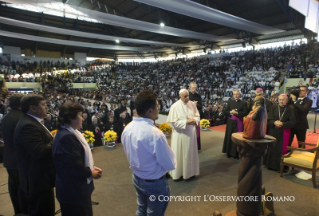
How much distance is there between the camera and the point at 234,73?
1788 cm

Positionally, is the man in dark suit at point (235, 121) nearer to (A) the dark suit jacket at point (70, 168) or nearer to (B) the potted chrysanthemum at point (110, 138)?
(B) the potted chrysanthemum at point (110, 138)

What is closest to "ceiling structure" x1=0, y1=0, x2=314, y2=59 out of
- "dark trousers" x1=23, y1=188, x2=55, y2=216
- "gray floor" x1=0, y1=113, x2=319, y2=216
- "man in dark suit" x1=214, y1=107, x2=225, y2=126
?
"man in dark suit" x1=214, y1=107, x2=225, y2=126

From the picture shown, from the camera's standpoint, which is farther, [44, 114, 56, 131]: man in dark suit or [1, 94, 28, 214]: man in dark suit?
[44, 114, 56, 131]: man in dark suit

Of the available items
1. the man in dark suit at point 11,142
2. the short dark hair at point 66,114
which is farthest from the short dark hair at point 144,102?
the man in dark suit at point 11,142

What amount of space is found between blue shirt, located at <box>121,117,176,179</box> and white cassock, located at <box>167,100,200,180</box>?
1.90 metres

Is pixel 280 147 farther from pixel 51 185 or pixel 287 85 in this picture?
pixel 287 85

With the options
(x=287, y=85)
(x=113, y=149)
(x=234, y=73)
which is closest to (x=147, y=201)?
(x=113, y=149)

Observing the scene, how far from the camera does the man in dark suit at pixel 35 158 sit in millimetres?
1854

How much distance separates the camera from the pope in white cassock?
361 cm

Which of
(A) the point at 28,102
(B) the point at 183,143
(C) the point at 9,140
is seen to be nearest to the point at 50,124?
(C) the point at 9,140

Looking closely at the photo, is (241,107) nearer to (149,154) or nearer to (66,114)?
(149,154)

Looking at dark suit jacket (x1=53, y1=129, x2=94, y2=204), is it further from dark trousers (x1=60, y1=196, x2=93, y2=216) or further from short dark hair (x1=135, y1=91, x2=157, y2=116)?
short dark hair (x1=135, y1=91, x2=157, y2=116)

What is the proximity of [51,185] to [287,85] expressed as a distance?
15.1 metres

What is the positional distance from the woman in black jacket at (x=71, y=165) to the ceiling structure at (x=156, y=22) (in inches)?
407
